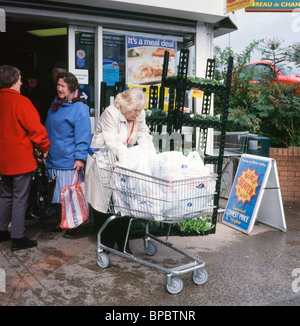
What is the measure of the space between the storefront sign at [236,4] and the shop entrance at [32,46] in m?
3.82

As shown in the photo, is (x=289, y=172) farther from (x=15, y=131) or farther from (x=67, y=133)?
(x=15, y=131)

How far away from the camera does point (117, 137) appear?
4.16 m

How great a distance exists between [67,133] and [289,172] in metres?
4.48

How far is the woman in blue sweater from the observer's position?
5.06 metres

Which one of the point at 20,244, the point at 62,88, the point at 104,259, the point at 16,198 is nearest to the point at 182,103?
the point at 62,88

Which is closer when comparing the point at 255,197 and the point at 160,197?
the point at 160,197

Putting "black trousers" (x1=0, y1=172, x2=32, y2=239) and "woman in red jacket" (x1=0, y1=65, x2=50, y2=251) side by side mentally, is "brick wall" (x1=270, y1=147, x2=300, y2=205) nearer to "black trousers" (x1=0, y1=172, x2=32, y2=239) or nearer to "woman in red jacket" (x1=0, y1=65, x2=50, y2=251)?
"woman in red jacket" (x1=0, y1=65, x2=50, y2=251)

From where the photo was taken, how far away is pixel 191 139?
7.04 m

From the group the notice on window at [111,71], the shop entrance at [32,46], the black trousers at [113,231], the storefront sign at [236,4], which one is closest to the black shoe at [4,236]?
the black trousers at [113,231]

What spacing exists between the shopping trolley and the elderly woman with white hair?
15 centimetres

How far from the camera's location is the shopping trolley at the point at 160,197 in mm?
3412

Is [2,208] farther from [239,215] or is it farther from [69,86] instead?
[239,215]

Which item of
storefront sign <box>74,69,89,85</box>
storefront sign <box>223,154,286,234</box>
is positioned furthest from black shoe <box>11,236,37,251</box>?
storefront sign <box>223,154,286,234</box>
